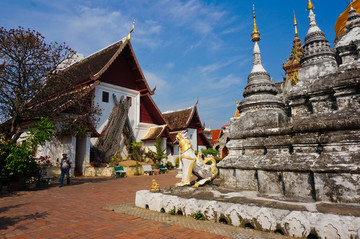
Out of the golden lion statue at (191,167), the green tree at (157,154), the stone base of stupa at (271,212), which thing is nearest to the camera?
the stone base of stupa at (271,212)

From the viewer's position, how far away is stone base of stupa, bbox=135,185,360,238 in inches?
95.1

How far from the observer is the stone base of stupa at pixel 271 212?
2.42 metres

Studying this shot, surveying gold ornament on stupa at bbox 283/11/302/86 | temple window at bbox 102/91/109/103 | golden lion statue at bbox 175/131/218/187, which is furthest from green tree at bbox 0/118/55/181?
gold ornament on stupa at bbox 283/11/302/86

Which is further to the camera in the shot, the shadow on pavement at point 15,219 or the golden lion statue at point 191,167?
the golden lion statue at point 191,167

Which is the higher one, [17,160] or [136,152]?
[136,152]

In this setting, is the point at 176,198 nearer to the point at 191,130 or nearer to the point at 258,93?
the point at 258,93

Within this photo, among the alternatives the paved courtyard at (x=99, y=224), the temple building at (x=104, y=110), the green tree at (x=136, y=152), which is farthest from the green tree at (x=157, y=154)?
the paved courtyard at (x=99, y=224)

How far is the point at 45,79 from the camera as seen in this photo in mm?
10141

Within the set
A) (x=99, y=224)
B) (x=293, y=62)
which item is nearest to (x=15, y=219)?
(x=99, y=224)

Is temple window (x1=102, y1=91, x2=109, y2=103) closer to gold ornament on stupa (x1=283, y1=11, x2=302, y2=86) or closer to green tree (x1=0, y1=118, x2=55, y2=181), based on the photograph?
green tree (x1=0, y1=118, x2=55, y2=181)

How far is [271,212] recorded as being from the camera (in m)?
2.92

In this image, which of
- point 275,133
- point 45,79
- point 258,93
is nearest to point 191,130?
point 45,79

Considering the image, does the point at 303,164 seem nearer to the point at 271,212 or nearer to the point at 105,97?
the point at 271,212

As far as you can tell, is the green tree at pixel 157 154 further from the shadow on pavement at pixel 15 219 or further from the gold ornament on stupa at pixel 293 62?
the gold ornament on stupa at pixel 293 62
